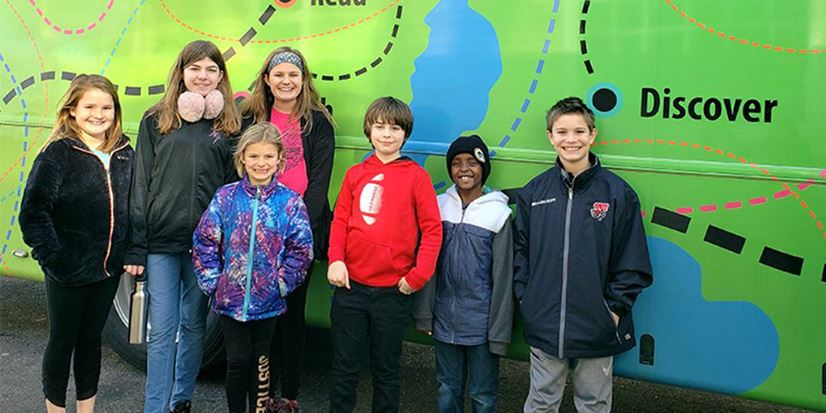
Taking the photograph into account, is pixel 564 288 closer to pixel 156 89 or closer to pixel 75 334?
pixel 75 334

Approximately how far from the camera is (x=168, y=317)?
3.59 m

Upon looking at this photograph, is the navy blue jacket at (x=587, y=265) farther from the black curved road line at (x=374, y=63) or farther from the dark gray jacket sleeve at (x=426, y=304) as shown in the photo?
the black curved road line at (x=374, y=63)

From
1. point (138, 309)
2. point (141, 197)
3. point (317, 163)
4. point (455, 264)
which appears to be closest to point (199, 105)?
point (141, 197)

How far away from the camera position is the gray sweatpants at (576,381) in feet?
10.8

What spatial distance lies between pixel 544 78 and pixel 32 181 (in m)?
2.25

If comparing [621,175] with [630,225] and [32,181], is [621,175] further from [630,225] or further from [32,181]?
[32,181]

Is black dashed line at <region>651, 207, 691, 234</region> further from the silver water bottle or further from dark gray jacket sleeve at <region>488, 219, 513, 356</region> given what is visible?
the silver water bottle

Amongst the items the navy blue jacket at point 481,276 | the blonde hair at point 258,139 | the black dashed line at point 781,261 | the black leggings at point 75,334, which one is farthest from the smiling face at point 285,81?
the black dashed line at point 781,261

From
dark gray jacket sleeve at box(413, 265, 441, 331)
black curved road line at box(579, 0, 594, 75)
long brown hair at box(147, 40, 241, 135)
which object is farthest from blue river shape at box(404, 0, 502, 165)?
long brown hair at box(147, 40, 241, 135)

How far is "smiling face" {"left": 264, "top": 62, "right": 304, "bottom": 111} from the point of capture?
11.7 feet

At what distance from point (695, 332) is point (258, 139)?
209 cm

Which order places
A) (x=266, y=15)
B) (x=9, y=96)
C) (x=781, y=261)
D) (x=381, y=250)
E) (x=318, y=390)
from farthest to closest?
(x=9, y=96) < (x=318, y=390) < (x=266, y=15) < (x=381, y=250) < (x=781, y=261)

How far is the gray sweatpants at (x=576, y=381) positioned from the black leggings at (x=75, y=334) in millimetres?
1956

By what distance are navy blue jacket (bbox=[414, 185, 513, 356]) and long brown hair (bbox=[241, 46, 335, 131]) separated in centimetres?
88
